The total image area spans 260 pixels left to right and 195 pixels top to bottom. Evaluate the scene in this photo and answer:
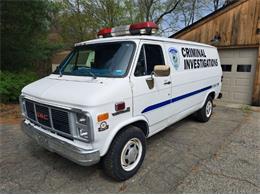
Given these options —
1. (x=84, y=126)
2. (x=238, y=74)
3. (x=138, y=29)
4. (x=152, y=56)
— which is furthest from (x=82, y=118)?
(x=238, y=74)

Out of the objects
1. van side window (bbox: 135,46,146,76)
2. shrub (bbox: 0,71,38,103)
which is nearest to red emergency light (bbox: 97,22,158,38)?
van side window (bbox: 135,46,146,76)

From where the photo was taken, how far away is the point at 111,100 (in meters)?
2.47

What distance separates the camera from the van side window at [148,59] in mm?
3052

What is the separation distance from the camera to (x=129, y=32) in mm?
3623

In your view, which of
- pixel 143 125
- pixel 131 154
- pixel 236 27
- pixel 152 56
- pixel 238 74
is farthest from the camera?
pixel 238 74

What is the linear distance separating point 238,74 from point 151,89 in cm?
632

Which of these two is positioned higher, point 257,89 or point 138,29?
point 138,29

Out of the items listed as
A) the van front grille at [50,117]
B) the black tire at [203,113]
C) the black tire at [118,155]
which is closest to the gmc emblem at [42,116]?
the van front grille at [50,117]

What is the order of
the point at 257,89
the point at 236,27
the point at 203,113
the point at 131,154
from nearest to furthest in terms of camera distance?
the point at 131,154
the point at 203,113
the point at 257,89
the point at 236,27

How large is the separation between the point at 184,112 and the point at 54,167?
9.47 feet

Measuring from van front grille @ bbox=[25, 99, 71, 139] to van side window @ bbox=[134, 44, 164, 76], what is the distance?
4.07 feet

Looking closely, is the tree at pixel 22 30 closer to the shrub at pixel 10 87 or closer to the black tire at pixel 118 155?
the shrub at pixel 10 87

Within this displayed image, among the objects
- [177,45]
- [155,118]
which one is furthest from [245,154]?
[177,45]

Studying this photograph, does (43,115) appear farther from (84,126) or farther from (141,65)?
(141,65)
